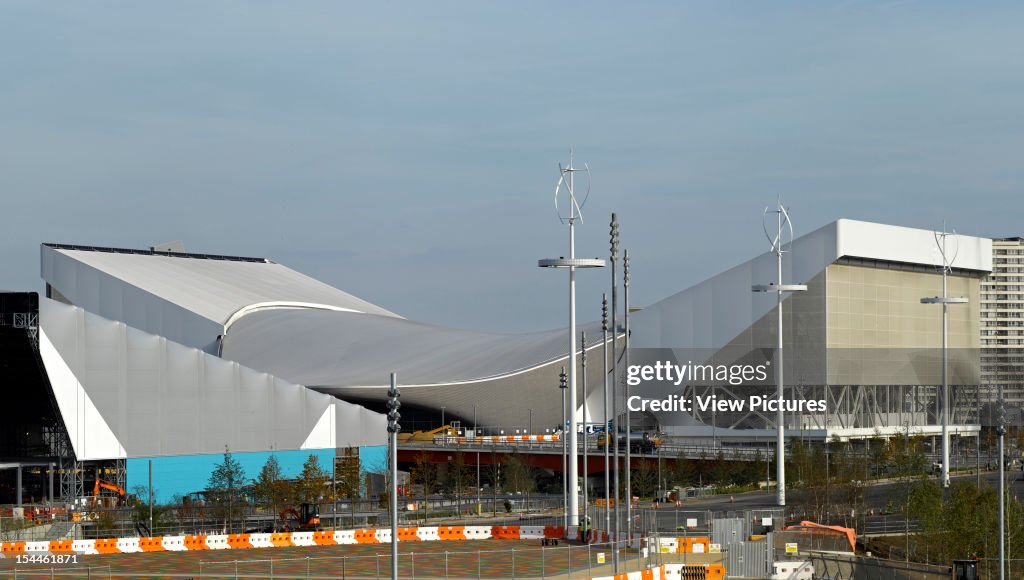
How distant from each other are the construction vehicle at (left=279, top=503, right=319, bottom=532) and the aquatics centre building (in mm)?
11761

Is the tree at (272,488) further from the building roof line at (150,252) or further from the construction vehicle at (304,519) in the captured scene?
the building roof line at (150,252)

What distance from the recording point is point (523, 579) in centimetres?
4150

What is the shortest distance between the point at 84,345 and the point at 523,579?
121ft

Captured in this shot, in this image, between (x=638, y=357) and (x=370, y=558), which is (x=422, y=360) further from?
(x=370, y=558)

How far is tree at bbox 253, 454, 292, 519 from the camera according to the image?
234 ft

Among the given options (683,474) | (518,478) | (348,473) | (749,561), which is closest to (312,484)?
(348,473)

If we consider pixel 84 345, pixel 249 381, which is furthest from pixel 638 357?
pixel 84 345

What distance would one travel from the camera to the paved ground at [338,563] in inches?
1695

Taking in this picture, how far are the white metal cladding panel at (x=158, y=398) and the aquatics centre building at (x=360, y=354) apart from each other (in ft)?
0.28

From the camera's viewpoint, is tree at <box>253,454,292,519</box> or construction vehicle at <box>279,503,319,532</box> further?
tree at <box>253,454,292,519</box>

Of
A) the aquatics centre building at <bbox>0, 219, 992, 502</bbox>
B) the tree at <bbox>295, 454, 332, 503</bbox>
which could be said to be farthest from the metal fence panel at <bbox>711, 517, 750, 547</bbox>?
the tree at <bbox>295, 454, 332, 503</bbox>

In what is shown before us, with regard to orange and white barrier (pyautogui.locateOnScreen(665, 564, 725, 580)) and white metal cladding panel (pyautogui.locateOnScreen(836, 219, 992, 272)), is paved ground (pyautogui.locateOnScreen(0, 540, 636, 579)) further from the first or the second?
white metal cladding panel (pyautogui.locateOnScreen(836, 219, 992, 272))

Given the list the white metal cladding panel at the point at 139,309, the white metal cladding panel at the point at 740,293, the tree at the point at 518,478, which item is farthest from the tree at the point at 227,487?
the white metal cladding panel at the point at 139,309

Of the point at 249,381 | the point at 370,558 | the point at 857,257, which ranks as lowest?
the point at 370,558
